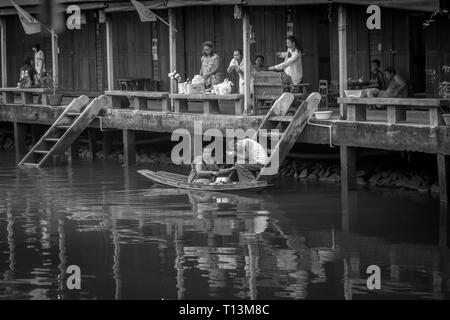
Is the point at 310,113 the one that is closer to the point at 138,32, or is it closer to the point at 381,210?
the point at 381,210

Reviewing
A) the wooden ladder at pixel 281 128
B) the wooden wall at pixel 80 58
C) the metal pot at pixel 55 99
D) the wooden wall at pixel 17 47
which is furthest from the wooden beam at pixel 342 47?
the wooden wall at pixel 17 47

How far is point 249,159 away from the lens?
912 inches

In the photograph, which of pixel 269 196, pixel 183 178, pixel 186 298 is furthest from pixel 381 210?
pixel 186 298

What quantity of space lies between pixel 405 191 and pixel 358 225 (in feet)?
10.8

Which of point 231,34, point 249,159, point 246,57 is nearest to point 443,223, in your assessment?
point 249,159

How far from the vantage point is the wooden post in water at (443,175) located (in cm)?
2081

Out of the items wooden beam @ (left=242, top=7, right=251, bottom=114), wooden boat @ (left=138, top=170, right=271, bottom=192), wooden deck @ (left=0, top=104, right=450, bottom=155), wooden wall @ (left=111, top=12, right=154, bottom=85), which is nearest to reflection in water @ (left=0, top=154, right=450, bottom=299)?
wooden boat @ (left=138, top=170, right=271, bottom=192)

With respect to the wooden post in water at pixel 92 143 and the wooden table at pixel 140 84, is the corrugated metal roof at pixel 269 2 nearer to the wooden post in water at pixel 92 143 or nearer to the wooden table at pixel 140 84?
the wooden table at pixel 140 84

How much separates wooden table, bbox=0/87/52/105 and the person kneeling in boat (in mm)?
8456

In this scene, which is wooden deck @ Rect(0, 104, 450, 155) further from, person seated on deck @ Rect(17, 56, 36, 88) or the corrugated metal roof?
person seated on deck @ Rect(17, 56, 36, 88)

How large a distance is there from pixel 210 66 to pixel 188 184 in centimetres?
381

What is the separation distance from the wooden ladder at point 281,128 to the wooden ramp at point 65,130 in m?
6.41

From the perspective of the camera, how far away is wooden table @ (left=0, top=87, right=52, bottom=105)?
31.3m

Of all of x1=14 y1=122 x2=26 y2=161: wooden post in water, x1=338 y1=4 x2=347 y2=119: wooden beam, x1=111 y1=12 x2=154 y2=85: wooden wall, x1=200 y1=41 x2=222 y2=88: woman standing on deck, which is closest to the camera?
x1=338 y1=4 x2=347 y2=119: wooden beam
